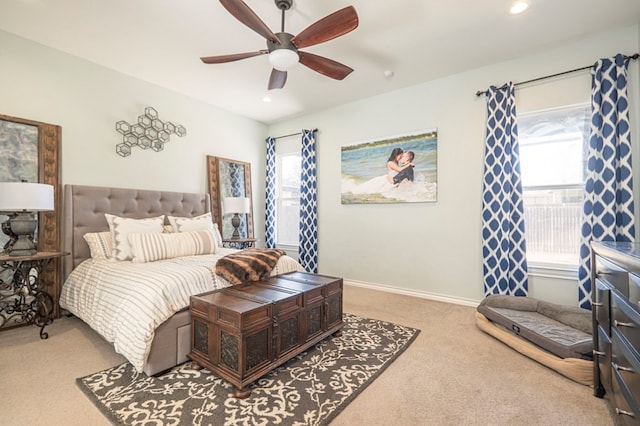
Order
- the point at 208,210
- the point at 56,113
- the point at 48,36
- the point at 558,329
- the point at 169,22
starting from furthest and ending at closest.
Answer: the point at 208,210
the point at 56,113
the point at 48,36
the point at 169,22
the point at 558,329

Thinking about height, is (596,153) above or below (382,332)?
above

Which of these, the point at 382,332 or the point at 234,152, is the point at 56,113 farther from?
the point at 382,332

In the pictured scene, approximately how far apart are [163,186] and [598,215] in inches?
200

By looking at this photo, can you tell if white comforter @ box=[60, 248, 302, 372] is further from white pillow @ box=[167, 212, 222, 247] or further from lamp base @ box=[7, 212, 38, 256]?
white pillow @ box=[167, 212, 222, 247]

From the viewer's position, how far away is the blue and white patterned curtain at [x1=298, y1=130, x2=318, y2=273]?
483cm

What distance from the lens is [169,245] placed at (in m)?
3.05

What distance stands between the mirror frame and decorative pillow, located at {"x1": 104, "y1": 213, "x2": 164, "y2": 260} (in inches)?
18.1

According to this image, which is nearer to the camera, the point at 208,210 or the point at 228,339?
the point at 228,339

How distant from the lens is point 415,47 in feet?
9.83

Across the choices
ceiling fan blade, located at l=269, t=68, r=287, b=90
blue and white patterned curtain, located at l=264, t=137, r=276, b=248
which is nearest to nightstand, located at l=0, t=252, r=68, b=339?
ceiling fan blade, located at l=269, t=68, r=287, b=90

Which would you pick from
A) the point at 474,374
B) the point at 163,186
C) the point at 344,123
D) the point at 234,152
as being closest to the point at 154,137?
the point at 163,186

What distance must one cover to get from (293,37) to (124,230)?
8.51 ft

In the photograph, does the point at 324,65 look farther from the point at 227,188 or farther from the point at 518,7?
the point at 227,188

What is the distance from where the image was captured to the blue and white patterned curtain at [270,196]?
541 centimetres
